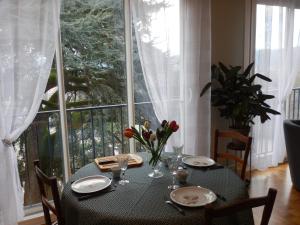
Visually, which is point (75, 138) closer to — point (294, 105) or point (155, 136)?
point (155, 136)

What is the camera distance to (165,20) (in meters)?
2.90

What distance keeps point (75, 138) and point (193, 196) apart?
79.8 inches

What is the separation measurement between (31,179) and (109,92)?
1.24 m

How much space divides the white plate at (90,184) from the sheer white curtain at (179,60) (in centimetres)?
136

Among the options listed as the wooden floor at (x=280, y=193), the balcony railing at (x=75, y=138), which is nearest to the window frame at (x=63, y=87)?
the balcony railing at (x=75, y=138)

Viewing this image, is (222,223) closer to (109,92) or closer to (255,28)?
(109,92)

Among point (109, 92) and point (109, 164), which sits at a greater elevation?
point (109, 92)

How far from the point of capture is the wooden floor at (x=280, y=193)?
105 inches

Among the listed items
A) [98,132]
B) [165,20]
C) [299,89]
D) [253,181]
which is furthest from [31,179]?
[299,89]

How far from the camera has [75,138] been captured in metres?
3.26

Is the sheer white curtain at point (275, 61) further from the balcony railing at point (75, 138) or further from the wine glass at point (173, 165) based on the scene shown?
the wine glass at point (173, 165)

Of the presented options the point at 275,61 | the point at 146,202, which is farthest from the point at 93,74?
the point at 275,61

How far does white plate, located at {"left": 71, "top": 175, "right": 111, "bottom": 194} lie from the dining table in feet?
0.12

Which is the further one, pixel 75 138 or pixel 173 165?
pixel 75 138
